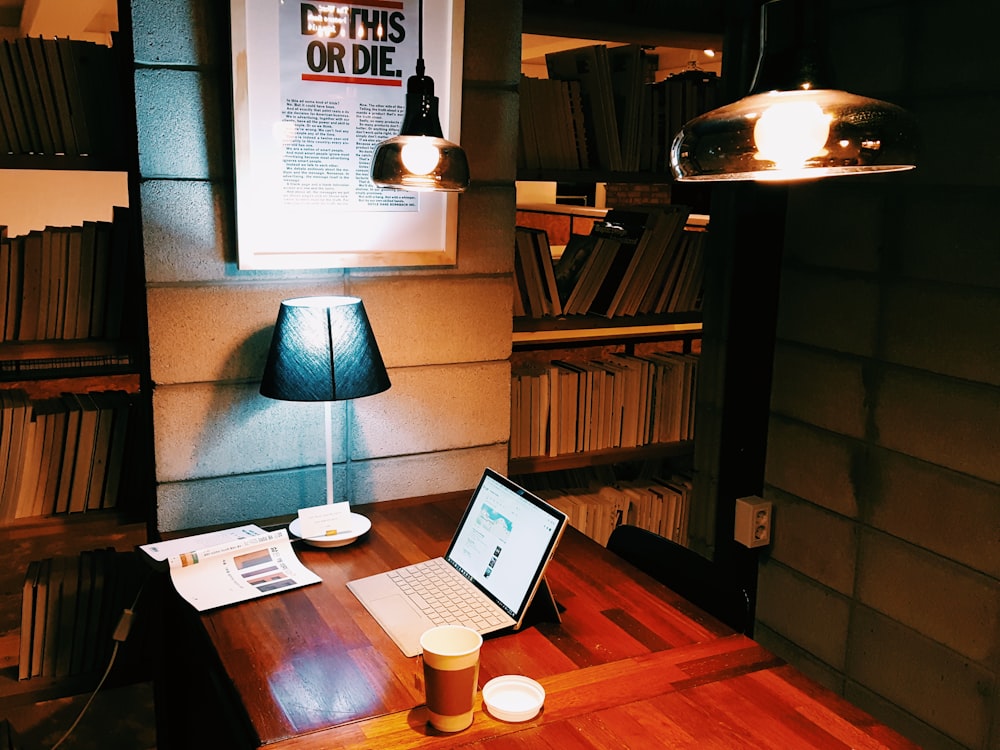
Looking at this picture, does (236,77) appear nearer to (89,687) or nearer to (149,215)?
(149,215)

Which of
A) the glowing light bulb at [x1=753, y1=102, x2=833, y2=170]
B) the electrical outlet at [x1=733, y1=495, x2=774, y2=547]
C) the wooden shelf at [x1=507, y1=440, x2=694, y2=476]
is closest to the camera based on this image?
the glowing light bulb at [x1=753, y1=102, x2=833, y2=170]

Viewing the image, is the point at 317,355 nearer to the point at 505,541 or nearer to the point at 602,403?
the point at 505,541

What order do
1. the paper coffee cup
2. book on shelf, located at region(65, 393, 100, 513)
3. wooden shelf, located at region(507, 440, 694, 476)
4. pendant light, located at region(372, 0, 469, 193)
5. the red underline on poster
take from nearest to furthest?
the paper coffee cup < pendant light, located at region(372, 0, 469, 193) < the red underline on poster < book on shelf, located at region(65, 393, 100, 513) < wooden shelf, located at region(507, 440, 694, 476)

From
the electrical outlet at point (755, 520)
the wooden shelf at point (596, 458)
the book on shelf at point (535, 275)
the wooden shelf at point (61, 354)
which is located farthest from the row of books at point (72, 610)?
the electrical outlet at point (755, 520)

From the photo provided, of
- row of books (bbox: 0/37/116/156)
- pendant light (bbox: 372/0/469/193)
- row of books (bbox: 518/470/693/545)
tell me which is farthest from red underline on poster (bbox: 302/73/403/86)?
row of books (bbox: 518/470/693/545)

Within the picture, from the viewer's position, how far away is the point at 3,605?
3664 mm

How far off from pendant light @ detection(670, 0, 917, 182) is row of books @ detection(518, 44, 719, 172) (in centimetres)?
152

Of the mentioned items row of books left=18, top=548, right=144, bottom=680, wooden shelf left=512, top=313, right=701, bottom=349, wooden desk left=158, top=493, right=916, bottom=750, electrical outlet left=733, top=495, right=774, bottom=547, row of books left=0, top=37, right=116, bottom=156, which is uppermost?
row of books left=0, top=37, right=116, bottom=156

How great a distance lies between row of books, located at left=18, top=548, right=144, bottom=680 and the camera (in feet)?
7.04

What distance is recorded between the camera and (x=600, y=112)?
2.63 m

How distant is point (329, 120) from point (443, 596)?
3.75 feet

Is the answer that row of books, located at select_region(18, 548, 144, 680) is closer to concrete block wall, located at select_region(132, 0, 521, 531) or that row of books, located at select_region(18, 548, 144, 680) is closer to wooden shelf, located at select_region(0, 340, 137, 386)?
concrete block wall, located at select_region(132, 0, 521, 531)

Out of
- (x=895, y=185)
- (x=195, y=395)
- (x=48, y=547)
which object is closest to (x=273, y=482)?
(x=195, y=395)

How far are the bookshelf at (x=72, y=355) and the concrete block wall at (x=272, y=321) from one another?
0.22 feet
